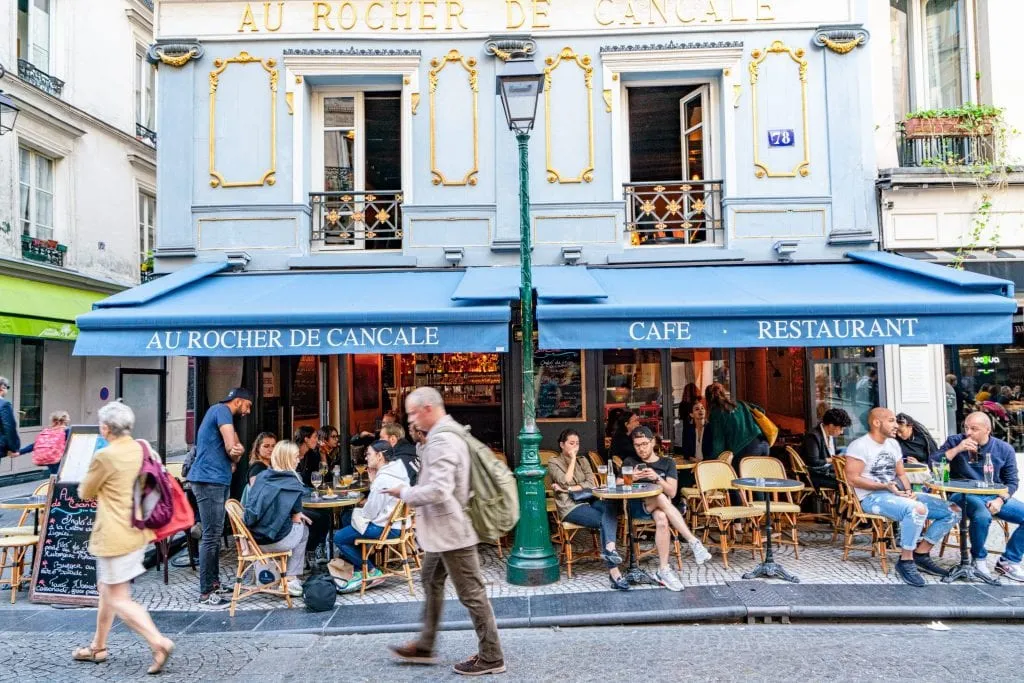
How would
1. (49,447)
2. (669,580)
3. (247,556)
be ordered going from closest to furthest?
(247,556)
(669,580)
(49,447)

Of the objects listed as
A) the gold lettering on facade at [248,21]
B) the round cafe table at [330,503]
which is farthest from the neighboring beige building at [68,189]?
the round cafe table at [330,503]

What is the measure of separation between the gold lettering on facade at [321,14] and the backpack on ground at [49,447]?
5671 mm

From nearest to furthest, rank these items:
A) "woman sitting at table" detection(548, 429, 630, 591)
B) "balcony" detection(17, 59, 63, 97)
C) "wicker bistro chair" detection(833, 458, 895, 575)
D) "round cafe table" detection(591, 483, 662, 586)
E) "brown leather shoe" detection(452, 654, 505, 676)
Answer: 1. "brown leather shoe" detection(452, 654, 505, 676)
2. "round cafe table" detection(591, 483, 662, 586)
3. "woman sitting at table" detection(548, 429, 630, 591)
4. "wicker bistro chair" detection(833, 458, 895, 575)
5. "balcony" detection(17, 59, 63, 97)

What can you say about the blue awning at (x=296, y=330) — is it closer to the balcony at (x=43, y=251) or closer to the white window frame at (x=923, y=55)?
the white window frame at (x=923, y=55)

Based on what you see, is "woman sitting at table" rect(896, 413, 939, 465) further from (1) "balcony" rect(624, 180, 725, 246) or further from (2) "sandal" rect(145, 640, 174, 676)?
(2) "sandal" rect(145, 640, 174, 676)

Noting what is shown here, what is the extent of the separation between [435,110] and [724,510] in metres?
5.55

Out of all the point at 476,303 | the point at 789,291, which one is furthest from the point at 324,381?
the point at 789,291

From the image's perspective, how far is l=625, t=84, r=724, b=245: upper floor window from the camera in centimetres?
841

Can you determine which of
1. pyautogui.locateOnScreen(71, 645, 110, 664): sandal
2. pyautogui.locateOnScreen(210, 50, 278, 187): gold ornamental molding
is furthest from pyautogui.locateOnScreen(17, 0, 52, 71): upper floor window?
pyautogui.locateOnScreen(71, 645, 110, 664): sandal

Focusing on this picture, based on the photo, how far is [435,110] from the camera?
27.5ft

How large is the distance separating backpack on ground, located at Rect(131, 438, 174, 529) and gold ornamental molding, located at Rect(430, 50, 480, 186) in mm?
4844

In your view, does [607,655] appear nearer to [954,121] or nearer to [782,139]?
[782,139]

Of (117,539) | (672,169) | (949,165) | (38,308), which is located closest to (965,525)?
(949,165)

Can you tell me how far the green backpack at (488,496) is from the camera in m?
Result: 4.23
